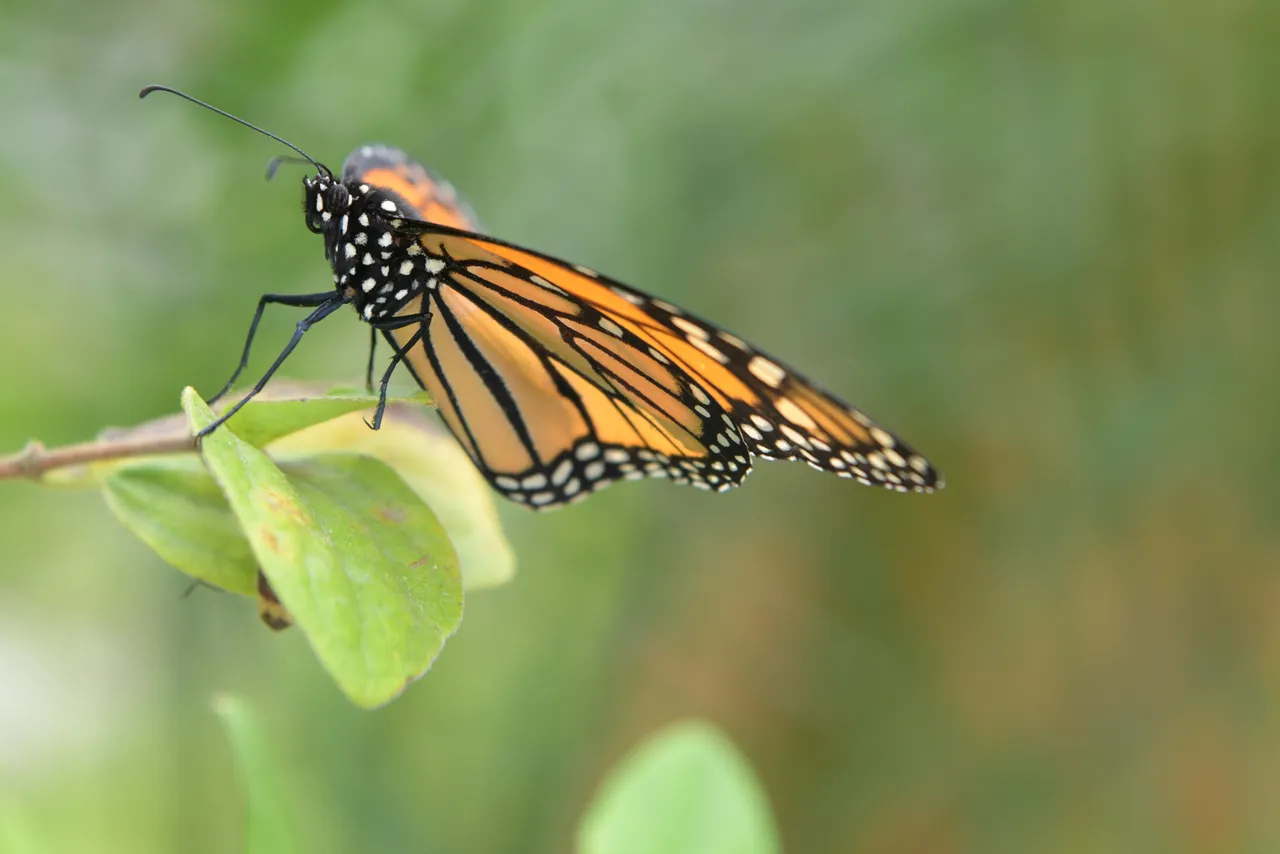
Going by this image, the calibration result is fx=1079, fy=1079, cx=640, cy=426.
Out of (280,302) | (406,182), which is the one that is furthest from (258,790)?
(406,182)

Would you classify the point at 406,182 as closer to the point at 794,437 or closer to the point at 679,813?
the point at 794,437

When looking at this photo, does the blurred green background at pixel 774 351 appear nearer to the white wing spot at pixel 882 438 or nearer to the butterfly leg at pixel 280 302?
the butterfly leg at pixel 280 302

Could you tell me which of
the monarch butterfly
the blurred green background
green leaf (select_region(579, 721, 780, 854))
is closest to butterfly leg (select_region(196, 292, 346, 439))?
the monarch butterfly

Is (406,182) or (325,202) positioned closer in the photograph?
(325,202)

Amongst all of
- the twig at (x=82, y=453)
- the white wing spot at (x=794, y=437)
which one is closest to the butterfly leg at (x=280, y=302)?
the twig at (x=82, y=453)

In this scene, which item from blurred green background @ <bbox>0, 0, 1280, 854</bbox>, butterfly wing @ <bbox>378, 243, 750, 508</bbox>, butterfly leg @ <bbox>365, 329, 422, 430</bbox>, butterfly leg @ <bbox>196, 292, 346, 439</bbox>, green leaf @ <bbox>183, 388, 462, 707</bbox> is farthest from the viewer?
blurred green background @ <bbox>0, 0, 1280, 854</bbox>

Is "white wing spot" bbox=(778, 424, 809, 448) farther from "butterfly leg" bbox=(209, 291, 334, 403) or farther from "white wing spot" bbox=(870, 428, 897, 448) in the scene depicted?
"butterfly leg" bbox=(209, 291, 334, 403)
